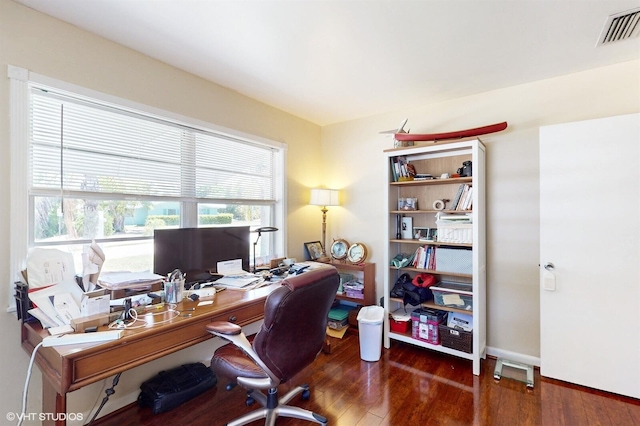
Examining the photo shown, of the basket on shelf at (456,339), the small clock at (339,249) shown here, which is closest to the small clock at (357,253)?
the small clock at (339,249)

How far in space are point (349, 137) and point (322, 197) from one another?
34.2 inches

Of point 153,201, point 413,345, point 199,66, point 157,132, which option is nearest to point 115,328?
point 153,201

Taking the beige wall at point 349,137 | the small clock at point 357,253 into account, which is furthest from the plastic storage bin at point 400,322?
the small clock at point 357,253

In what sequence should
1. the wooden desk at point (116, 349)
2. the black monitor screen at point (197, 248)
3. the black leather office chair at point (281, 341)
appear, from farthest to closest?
the black monitor screen at point (197, 248)
the black leather office chair at point (281, 341)
the wooden desk at point (116, 349)

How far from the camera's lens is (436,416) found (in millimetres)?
1917

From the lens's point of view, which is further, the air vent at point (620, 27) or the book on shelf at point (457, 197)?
the book on shelf at point (457, 197)

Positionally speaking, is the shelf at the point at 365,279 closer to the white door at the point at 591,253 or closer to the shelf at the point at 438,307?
the shelf at the point at 438,307

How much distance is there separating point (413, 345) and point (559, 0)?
2868mm

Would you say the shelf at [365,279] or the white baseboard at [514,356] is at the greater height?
the shelf at [365,279]

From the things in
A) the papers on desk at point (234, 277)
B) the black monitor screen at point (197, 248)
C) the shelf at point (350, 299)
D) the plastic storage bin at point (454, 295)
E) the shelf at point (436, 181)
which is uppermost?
the shelf at point (436, 181)

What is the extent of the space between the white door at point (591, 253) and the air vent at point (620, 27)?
549mm

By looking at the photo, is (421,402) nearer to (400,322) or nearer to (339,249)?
(400,322)

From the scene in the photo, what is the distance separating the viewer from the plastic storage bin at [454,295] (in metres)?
2.63

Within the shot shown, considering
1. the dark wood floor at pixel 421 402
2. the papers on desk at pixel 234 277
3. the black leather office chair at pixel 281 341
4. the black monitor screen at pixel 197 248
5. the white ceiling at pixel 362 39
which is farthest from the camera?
the papers on desk at pixel 234 277
